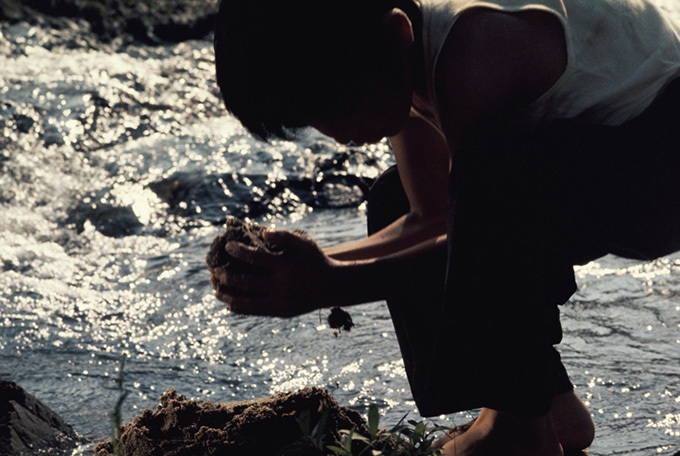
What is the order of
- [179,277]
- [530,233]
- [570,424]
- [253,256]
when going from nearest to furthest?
[530,233], [253,256], [570,424], [179,277]

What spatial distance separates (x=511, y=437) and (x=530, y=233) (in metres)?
0.47

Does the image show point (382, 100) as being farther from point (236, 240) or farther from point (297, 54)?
point (236, 240)

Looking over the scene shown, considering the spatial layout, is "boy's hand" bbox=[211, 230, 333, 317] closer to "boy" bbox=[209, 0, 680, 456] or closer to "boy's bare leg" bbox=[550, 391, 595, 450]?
"boy" bbox=[209, 0, 680, 456]

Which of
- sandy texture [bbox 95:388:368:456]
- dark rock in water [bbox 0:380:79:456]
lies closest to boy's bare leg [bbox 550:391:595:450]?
sandy texture [bbox 95:388:368:456]

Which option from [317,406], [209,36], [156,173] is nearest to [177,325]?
[317,406]

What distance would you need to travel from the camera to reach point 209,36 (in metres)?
11.0

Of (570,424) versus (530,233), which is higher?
(530,233)

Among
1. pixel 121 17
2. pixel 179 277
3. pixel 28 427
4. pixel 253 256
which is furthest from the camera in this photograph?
pixel 121 17

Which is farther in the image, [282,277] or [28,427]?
[28,427]

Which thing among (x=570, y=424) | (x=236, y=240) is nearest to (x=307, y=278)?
(x=236, y=240)

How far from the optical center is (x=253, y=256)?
205 centimetres

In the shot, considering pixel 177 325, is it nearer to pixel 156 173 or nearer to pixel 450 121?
pixel 450 121

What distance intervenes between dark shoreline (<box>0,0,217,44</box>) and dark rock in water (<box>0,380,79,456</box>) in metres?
8.13

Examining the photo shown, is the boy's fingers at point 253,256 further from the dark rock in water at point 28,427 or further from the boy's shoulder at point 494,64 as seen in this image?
the dark rock in water at point 28,427
